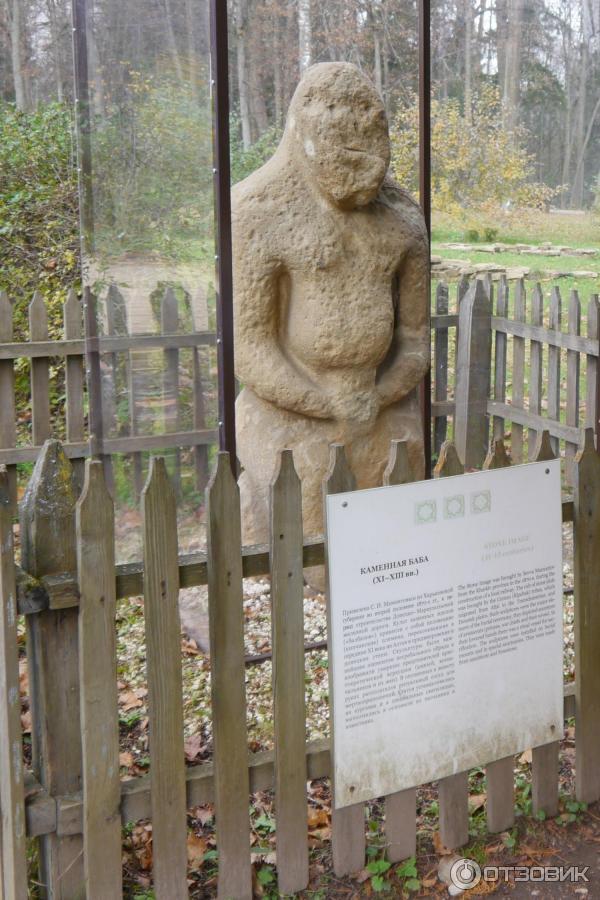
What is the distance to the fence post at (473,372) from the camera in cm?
615

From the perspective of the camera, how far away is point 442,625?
2.71 metres

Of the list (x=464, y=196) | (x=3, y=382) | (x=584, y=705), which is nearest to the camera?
(x=584, y=705)

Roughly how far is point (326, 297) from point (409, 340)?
1.67 ft

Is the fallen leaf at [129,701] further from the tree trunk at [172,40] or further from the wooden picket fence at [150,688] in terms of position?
the tree trunk at [172,40]

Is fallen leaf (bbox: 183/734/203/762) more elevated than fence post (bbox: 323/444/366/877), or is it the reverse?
fence post (bbox: 323/444/366/877)

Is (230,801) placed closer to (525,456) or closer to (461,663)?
(461,663)

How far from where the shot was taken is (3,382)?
5.69 m

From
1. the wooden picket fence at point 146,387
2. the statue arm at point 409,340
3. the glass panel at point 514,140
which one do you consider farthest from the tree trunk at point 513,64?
the wooden picket fence at point 146,387

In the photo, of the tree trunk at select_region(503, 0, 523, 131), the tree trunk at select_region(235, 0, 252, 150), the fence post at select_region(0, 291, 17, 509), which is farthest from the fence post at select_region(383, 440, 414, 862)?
the tree trunk at select_region(503, 0, 523, 131)

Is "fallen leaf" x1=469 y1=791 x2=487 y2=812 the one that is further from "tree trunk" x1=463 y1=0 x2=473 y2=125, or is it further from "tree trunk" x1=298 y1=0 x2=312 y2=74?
"tree trunk" x1=463 y1=0 x2=473 y2=125

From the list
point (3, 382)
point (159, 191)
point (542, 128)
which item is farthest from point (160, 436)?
point (542, 128)

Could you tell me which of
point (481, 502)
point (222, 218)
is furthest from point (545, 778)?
point (222, 218)

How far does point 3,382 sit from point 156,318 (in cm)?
227

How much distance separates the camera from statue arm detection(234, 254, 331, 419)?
4145 millimetres
